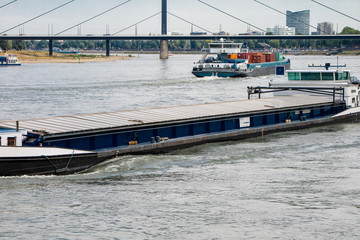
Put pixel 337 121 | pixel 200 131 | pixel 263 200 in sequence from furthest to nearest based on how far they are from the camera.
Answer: pixel 337 121 < pixel 200 131 < pixel 263 200

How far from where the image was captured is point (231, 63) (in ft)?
289

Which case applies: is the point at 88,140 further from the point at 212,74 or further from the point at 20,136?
the point at 212,74

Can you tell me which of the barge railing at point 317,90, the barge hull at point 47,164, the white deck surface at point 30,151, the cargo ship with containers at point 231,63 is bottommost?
the barge hull at point 47,164

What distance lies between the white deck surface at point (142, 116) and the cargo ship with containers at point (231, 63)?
4907 cm

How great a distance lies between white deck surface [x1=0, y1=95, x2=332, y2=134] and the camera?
2255cm

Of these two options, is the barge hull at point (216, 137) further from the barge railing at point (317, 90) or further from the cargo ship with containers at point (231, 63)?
the cargo ship with containers at point (231, 63)

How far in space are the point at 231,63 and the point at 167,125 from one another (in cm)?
6416

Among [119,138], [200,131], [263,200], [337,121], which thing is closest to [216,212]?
[263,200]

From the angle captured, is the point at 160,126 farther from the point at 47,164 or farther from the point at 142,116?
the point at 47,164

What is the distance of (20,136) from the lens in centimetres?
2045

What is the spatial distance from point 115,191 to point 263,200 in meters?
4.85

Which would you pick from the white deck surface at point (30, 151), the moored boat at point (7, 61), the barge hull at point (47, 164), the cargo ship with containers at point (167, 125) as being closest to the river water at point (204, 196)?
the barge hull at point (47, 164)

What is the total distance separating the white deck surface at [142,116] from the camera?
22547mm

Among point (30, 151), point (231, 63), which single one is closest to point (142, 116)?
point (30, 151)
